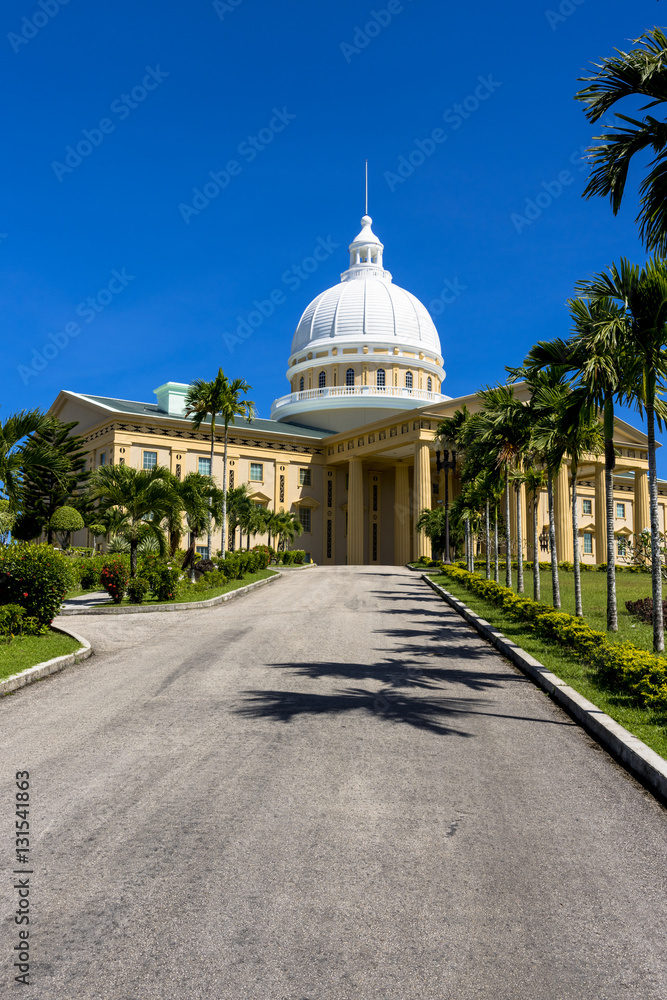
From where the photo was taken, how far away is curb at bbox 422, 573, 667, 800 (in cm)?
660

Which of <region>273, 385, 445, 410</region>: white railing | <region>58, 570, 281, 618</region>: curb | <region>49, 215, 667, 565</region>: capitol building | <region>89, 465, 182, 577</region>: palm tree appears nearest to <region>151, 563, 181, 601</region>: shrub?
<region>89, 465, 182, 577</region>: palm tree

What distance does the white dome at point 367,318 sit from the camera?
69.0 meters

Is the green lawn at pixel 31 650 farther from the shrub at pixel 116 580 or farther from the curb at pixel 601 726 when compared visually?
the shrub at pixel 116 580

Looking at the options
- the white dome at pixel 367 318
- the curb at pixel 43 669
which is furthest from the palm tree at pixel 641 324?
the white dome at pixel 367 318

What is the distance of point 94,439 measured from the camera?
192 feet

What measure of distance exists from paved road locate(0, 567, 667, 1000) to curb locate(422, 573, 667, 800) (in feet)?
0.56

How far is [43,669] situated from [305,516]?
166 feet

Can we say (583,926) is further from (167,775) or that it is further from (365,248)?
(365,248)

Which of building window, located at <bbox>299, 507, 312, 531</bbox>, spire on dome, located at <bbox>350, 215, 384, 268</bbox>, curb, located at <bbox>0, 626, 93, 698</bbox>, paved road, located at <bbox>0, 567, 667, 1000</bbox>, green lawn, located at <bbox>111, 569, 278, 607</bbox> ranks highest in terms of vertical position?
spire on dome, located at <bbox>350, 215, 384, 268</bbox>

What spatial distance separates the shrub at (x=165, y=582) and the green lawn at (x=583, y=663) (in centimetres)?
876

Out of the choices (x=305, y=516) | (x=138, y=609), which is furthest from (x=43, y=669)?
(x=305, y=516)

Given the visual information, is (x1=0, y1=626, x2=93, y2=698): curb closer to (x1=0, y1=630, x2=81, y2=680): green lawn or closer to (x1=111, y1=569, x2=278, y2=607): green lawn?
(x1=0, y1=630, x2=81, y2=680): green lawn

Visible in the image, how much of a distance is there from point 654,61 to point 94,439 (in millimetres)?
53641

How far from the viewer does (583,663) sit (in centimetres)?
1170
